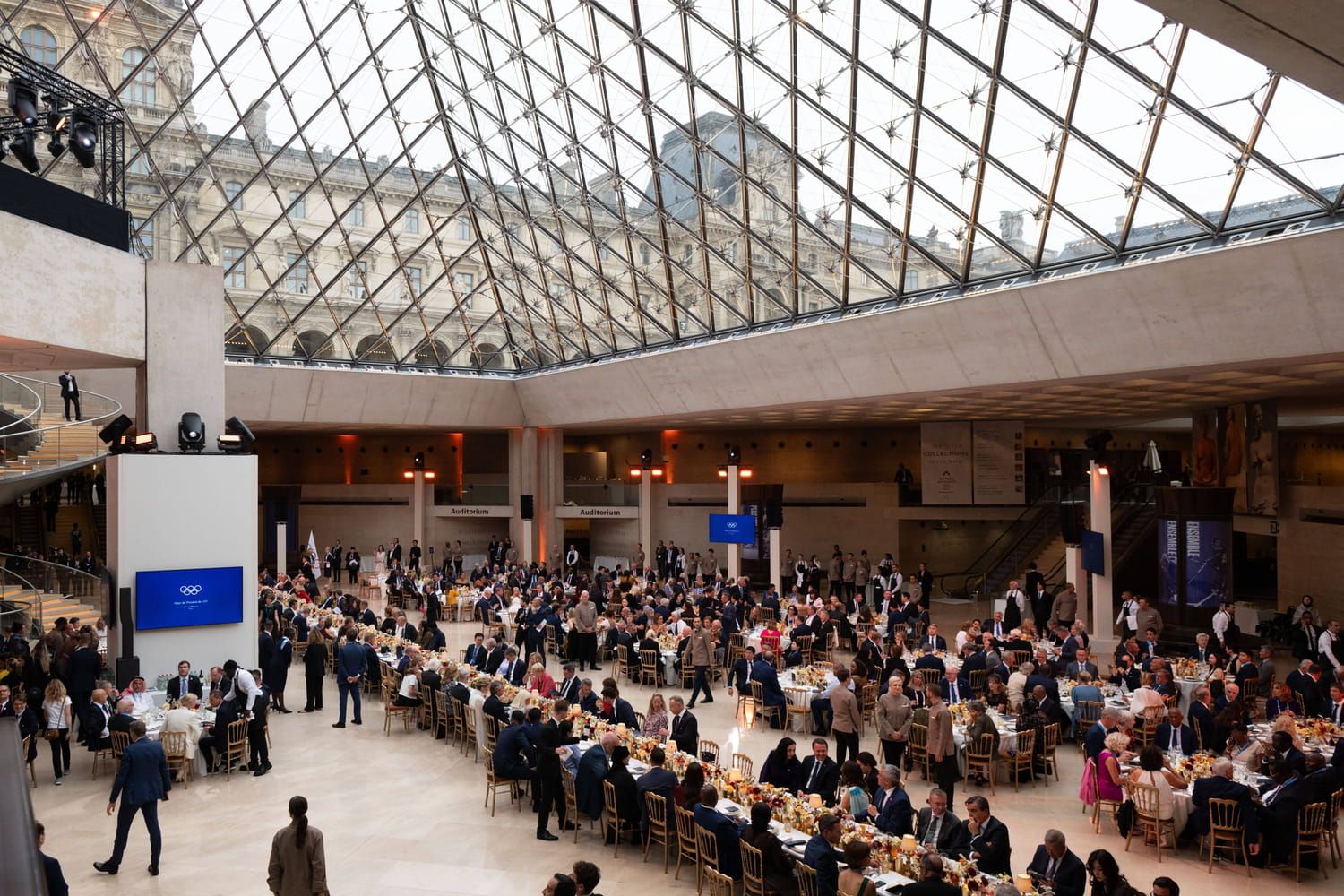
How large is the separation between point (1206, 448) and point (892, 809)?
720 inches

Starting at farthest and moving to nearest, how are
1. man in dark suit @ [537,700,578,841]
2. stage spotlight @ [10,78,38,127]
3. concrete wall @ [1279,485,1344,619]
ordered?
concrete wall @ [1279,485,1344,619]
stage spotlight @ [10,78,38,127]
man in dark suit @ [537,700,578,841]

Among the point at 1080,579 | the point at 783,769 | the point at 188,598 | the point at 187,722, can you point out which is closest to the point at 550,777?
the point at 783,769

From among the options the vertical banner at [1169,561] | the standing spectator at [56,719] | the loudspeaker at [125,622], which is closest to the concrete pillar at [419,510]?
the loudspeaker at [125,622]

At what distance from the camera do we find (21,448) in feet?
62.9

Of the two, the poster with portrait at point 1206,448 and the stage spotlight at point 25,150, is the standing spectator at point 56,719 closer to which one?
the stage spotlight at point 25,150

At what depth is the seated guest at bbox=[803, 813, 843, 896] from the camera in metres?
7.32

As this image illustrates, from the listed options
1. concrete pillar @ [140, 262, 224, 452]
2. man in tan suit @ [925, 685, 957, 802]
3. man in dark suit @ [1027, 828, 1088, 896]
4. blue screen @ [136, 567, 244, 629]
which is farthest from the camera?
concrete pillar @ [140, 262, 224, 452]

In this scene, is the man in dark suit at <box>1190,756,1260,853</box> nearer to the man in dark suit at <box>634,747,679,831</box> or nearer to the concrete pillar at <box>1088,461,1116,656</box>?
the man in dark suit at <box>634,747,679,831</box>

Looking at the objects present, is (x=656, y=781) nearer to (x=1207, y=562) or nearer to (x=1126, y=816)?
(x=1126, y=816)

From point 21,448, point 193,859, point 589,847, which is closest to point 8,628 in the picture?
point 21,448

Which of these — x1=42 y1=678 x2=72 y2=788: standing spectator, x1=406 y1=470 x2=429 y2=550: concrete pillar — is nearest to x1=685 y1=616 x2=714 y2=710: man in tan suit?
x1=42 y1=678 x2=72 y2=788: standing spectator

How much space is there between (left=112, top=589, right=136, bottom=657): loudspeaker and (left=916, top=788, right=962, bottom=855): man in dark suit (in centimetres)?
1215

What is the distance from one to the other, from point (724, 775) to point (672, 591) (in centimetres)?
1360

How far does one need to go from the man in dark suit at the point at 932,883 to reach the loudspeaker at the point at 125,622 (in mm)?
12547
